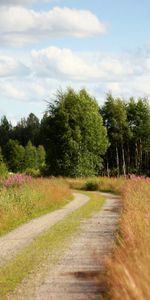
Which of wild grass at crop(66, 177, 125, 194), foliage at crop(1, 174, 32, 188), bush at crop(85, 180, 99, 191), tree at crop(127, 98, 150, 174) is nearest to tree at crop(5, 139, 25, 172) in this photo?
tree at crop(127, 98, 150, 174)

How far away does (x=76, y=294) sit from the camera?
10.1m

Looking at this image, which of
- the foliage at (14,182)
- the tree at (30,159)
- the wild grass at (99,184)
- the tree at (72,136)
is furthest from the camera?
the tree at (30,159)

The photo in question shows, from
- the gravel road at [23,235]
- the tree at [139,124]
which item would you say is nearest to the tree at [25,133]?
the tree at [139,124]

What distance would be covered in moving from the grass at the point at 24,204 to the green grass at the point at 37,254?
1.97 m

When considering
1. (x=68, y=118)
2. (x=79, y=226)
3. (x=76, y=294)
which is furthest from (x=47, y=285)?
(x=68, y=118)

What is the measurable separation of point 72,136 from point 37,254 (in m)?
56.2

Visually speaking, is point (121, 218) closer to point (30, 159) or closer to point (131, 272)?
point (131, 272)

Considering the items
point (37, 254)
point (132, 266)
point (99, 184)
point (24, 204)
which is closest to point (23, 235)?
point (37, 254)

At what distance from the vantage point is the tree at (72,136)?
70.6m

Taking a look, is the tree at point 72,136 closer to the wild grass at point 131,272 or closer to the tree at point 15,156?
the tree at point 15,156

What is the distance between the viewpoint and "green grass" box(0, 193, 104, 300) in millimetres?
11914

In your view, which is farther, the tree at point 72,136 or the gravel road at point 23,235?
the tree at point 72,136

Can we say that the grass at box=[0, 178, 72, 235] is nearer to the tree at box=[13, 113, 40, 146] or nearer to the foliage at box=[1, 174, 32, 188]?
the foliage at box=[1, 174, 32, 188]

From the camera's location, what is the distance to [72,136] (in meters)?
71.4
